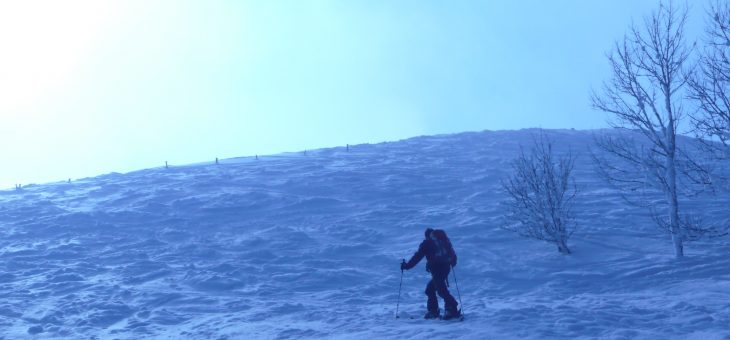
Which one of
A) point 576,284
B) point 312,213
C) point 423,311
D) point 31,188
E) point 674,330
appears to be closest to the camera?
point 674,330

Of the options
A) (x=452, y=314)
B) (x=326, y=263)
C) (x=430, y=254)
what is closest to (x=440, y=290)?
(x=452, y=314)

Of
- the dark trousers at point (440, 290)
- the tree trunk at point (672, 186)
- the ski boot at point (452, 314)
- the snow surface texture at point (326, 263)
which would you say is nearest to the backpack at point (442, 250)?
the dark trousers at point (440, 290)

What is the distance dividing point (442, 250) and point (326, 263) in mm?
6544

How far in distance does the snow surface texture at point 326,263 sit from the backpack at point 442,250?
922 millimetres

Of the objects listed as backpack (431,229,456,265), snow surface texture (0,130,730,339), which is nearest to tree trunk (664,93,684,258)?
snow surface texture (0,130,730,339)

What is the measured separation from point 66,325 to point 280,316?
3.54 metres

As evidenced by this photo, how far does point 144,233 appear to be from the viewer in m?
20.9

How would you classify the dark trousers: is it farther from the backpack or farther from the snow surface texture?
the snow surface texture

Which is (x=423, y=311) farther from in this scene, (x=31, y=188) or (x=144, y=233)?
(x=31, y=188)

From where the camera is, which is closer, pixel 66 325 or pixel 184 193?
pixel 66 325

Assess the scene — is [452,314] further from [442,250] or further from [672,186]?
[672,186]

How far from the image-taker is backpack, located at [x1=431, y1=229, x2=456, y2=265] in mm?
11008

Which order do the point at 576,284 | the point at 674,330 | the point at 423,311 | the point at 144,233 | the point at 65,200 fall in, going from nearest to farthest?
the point at 674,330 < the point at 423,311 < the point at 576,284 < the point at 144,233 < the point at 65,200

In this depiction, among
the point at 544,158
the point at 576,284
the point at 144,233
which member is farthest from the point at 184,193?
the point at 576,284
